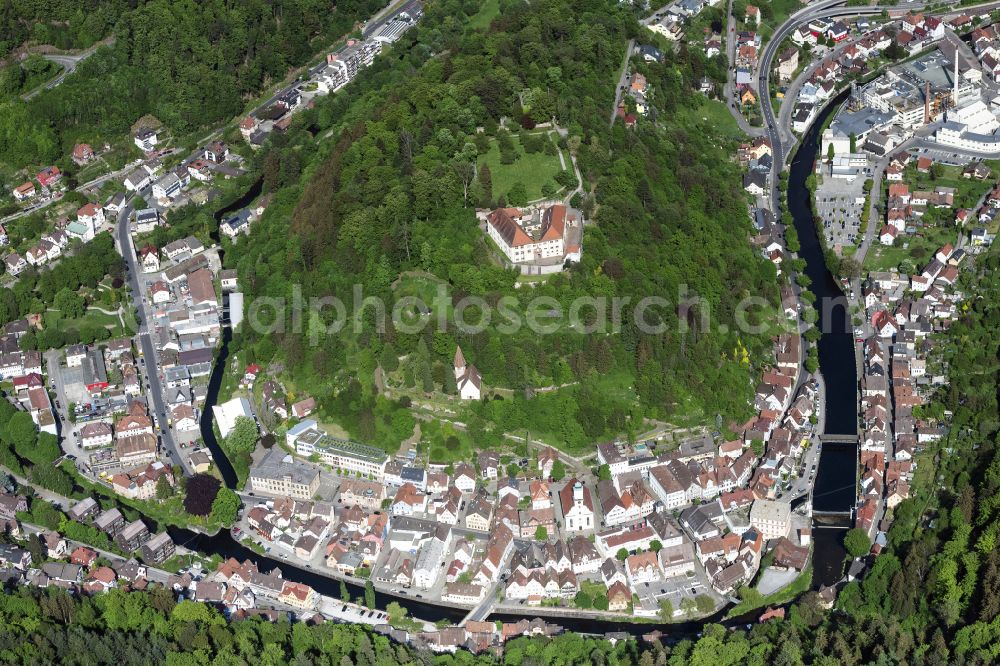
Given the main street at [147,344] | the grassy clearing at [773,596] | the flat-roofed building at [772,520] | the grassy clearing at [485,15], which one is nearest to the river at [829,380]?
the grassy clearing at [773,596]

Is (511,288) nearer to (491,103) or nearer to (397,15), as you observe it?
(491,103)

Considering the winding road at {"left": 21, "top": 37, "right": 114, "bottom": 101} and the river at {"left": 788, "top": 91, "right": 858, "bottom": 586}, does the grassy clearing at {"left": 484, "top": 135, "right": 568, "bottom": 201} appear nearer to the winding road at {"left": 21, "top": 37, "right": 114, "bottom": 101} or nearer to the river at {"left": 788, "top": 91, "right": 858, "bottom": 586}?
the river at {"left": 788, "top": 91, "right": 858, "bottom": 586}

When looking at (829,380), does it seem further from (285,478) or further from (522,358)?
(285,478)

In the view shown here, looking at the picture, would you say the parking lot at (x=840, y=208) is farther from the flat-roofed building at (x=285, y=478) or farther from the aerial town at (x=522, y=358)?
the flat-roofed building at (x=285, y=478)

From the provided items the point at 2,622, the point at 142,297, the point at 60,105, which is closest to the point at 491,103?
the point at 142,297

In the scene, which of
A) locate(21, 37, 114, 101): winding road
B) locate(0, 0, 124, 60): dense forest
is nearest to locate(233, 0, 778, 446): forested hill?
locate(21, 37, 114, 101): winding road

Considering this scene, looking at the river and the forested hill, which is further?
the forested hill
